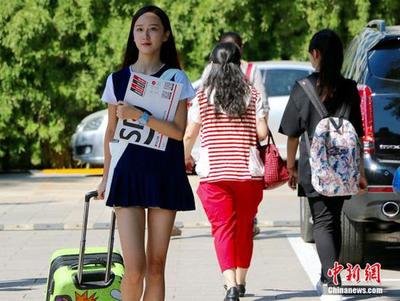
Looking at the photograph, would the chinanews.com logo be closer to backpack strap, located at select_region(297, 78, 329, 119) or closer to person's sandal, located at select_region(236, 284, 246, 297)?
person's sandal, located at select_region(236, 284, 246, 297)

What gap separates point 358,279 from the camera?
9117 mm

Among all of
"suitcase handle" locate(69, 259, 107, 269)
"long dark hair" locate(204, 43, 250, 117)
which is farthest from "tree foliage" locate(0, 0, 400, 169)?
"suitcase handle" locate(69, 259, 107, 269)

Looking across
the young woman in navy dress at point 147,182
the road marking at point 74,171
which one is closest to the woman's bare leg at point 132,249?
the young woman in navy dress at point 147,182

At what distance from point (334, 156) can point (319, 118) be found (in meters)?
0.26

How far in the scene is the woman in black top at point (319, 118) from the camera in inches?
317

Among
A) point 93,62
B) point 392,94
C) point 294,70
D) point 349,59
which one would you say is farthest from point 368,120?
point 93,62

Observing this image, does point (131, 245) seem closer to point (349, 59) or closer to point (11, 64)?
point (349, 59)

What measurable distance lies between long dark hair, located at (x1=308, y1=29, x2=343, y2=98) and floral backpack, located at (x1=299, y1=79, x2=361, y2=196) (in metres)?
0.16

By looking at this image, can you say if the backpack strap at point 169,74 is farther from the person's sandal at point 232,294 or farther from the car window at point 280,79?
the car window at point 280,79

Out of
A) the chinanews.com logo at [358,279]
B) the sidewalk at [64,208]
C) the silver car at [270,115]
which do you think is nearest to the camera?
the chinanews.com logo at [358,279]

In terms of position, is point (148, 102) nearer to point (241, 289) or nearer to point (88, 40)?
point (241, 289)

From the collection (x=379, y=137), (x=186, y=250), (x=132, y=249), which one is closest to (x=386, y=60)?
(x=379, y=137)

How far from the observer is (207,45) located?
20438 mm

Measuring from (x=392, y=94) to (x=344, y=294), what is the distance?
1.43 meters
